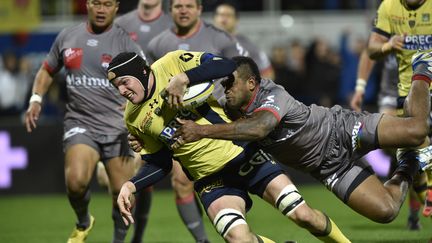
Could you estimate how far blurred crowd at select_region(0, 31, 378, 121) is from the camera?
18.3 m

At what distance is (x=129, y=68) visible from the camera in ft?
24.3

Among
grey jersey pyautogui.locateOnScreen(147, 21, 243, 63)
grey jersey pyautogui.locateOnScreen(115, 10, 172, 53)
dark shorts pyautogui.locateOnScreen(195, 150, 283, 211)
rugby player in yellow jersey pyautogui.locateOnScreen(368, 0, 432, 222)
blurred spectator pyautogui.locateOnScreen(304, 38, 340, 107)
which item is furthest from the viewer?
blurred spectator pyautogui.locateOnScreen(304, 38, 340, 107)

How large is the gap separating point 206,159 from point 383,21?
307cm

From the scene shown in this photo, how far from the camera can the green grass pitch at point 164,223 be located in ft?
34.2

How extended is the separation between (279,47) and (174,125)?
11434mm

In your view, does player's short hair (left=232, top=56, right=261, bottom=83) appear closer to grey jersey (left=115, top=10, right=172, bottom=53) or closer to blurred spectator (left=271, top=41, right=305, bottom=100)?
grey jersey (left=115, top=10, right=172, bottom=53)

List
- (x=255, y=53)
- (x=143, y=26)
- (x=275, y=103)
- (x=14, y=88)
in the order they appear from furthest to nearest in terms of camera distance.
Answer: (x=14, y=88) → (x=255, y=53) → (x=143, y=26) → (x=275, y=103)

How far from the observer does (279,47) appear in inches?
734

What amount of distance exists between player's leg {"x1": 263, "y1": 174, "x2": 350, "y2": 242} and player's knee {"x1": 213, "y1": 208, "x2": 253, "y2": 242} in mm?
354

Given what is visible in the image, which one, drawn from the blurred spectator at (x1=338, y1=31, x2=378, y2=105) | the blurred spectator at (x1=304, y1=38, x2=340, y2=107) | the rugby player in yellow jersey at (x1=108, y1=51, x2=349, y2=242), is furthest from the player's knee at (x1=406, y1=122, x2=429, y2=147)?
the blurred spectator at (x1=338, y1=31, x2=378, y2=105)

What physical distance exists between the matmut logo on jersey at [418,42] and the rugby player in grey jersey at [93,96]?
2.68 meters

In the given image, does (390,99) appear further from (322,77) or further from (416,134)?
(322,77)

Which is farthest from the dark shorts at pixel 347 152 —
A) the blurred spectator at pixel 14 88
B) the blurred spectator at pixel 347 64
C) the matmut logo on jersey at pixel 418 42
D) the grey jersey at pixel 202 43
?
the blurred spectator at pixel 347 64

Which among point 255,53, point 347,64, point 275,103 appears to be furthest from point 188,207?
point 347,64
